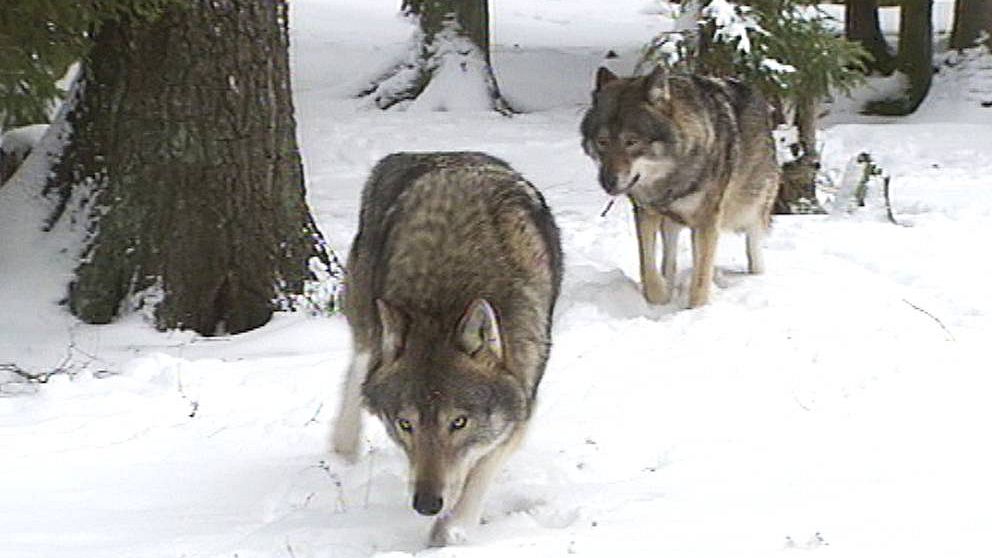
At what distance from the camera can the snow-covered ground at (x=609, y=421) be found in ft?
14.7

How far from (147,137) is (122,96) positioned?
31 cm

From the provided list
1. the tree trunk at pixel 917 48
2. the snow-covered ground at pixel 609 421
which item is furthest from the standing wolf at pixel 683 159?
the tree trunk at pixel 917 48

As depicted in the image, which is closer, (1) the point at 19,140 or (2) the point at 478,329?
(2) the point at 478,329

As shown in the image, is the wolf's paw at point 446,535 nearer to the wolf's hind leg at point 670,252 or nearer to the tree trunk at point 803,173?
the wolf's hind leg at point 670,252

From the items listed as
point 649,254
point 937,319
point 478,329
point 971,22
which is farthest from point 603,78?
point 971,22

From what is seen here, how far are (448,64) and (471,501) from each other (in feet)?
44.6

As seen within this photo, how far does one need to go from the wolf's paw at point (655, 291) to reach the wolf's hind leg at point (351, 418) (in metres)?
3.08

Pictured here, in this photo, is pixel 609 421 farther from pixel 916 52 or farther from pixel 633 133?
pixel 916 52

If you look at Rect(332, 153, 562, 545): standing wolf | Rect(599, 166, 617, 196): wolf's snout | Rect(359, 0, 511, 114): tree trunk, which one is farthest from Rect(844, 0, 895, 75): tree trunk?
Rect(332, 153, 562, 545): standing wolf

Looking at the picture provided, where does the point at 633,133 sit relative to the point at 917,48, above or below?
above

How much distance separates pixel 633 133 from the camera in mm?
7746

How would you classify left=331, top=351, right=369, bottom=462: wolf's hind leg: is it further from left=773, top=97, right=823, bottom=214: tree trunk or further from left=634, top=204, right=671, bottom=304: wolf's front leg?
left=773, top=97, right=823, bottom=214: tree trunk

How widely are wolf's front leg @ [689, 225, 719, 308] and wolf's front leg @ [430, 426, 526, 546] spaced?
3.65 meters

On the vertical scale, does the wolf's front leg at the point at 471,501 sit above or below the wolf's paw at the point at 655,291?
above
